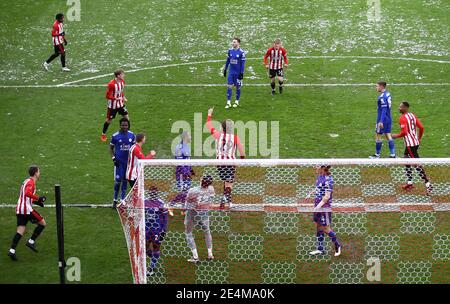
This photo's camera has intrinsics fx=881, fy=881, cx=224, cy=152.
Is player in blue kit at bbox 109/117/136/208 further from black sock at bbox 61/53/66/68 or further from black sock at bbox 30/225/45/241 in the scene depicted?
black sock at bbox 61/53/66/68

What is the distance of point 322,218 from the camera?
1512cm

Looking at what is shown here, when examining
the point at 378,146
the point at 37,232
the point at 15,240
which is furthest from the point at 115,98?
the point at 378,146

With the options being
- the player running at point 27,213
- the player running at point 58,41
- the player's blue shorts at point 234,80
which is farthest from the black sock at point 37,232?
the player running at point 58,41

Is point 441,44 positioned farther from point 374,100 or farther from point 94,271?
point 94,271

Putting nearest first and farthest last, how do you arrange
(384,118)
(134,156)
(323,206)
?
(323,206), (134,156), (384,118)

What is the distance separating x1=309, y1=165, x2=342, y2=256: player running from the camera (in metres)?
14.8

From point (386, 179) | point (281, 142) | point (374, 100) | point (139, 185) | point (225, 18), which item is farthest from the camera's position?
point (225, 18)

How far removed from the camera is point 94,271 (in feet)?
50.0

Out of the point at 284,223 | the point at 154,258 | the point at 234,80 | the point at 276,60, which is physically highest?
the point at 276,60

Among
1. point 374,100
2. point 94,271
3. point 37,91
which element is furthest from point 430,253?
point 37,91

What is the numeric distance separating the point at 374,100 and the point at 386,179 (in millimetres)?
7817

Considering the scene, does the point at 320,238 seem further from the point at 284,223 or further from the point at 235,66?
the point at 235,66

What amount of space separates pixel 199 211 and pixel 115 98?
6.64 m

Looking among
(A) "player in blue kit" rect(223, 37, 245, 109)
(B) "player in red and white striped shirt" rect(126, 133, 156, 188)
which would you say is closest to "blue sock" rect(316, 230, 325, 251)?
(B) "player in red and white striped shirt" rect(126, 133, 156, 188)
